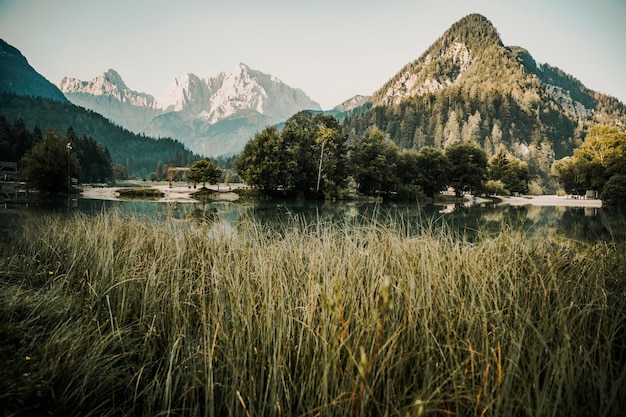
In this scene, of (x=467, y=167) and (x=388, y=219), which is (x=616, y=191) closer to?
(x=467, y=167)

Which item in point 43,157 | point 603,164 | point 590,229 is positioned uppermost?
point 603,164

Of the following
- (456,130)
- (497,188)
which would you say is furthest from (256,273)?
(456,130)

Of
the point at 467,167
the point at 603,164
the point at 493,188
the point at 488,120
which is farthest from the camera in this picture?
the point at 488,120

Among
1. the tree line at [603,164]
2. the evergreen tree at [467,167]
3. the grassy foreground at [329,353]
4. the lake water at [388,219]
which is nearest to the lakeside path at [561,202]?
the tree line at [603,164]

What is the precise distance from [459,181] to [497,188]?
1062 centimetres

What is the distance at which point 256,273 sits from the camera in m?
3.31

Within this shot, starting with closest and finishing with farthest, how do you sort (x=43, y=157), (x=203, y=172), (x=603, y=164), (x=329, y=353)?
(x=329, y=353) → (x=43, y=157) → (x=603, y=164) → (x=203, y=172)

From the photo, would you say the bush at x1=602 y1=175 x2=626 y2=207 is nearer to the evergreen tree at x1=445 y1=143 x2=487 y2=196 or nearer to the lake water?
the lake water

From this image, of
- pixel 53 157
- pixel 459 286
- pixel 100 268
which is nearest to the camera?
pixel 459 286

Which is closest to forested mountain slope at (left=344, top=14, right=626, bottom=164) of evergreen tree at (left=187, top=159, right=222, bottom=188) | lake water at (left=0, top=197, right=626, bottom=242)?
evergreen tree at (left=187, top=159, right=222, bottom=188)

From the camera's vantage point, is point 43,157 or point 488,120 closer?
point 43,157

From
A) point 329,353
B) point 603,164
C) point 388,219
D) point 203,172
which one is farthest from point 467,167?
point 329,353

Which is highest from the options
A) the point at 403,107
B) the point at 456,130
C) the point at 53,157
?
the point at 403,107

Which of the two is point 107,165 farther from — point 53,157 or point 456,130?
point 456,130
